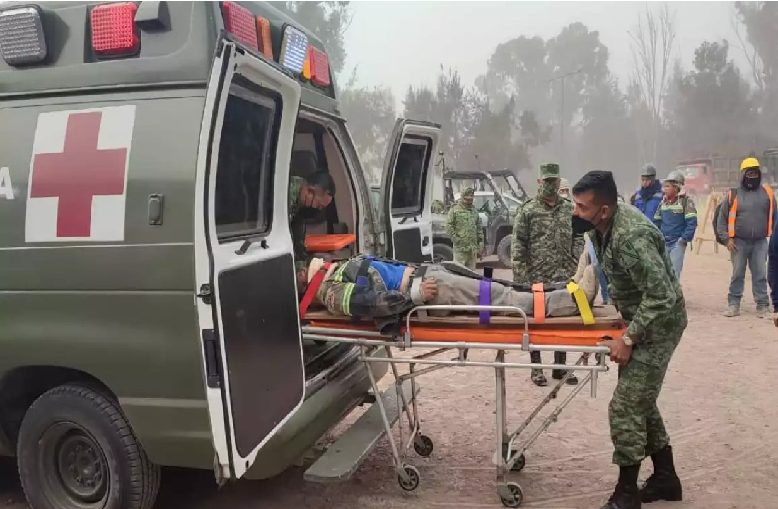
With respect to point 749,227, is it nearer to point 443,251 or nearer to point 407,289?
point 443,251

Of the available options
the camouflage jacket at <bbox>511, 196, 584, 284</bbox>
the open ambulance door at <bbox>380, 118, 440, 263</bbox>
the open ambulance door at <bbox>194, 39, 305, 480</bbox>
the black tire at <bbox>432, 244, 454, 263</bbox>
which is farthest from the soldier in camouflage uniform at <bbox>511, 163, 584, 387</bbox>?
the black tire at <bbox>432, 244, 454, 263</bbox>

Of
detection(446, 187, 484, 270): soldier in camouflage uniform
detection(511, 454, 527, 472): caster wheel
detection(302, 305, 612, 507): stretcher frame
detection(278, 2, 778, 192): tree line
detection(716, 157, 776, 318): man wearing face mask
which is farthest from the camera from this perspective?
detection(278, 2, 778, 192): tree line

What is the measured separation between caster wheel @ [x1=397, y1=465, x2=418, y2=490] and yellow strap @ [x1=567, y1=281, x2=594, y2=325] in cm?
126

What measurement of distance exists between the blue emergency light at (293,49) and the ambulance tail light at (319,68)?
0.25m

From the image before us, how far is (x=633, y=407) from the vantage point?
10.6ft

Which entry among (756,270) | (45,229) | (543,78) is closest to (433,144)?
(45,229)

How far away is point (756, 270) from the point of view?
8102 mm

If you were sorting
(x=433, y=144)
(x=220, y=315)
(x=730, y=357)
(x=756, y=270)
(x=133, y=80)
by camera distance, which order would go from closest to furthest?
(x=220, y=315) → (x=133, y=80) → (x=433, y=144) → (x=730, y=357) → (x=756, y=270)

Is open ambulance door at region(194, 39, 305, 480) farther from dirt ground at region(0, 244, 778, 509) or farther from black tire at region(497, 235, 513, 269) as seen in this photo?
black tire at region(497, 235, 513, 269)

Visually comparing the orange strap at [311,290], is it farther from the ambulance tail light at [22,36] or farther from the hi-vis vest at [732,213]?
the hi-vis vest at [732,213]

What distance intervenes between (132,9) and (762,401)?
16.9ft

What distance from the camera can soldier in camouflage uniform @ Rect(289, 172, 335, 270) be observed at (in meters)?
4.36

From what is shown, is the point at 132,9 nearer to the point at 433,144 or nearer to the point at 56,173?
the point at 56,173

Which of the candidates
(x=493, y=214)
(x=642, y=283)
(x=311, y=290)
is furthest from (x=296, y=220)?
(x=493, y=214)
